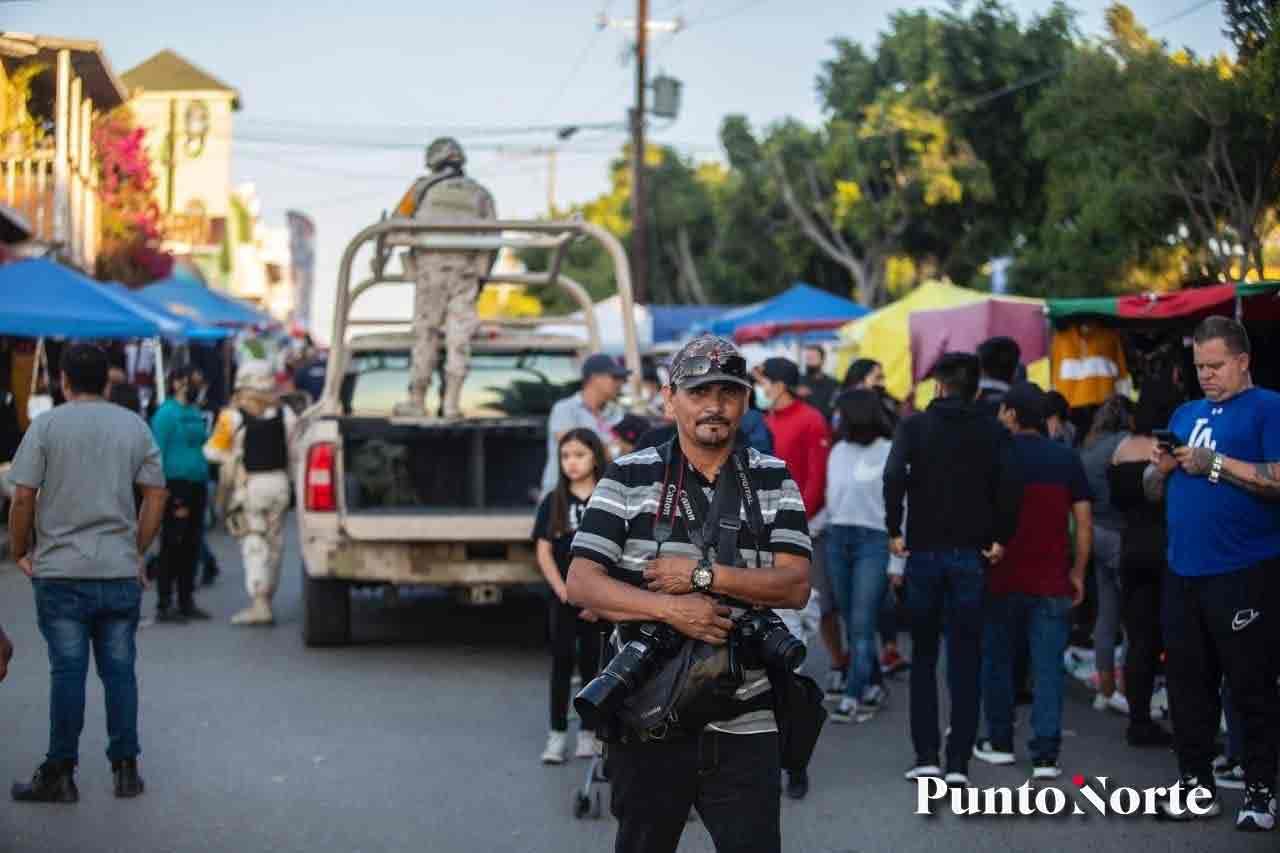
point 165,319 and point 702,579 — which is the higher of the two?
point 165,319

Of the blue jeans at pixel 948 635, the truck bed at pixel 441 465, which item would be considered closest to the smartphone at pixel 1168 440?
the blue jeans at pixel 948 635

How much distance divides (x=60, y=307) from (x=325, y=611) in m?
6.83

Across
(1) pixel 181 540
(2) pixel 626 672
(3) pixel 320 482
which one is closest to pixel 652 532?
(2) pixel 626 672

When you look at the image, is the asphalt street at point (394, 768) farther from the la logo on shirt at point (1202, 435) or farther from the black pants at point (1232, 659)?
the la logo on shirt at point (1202, 435)

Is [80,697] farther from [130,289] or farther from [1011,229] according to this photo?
[1011,229]

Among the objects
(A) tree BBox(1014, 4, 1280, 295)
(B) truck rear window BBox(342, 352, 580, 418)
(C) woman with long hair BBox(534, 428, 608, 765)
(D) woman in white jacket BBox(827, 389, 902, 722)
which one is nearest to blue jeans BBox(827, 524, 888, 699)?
(D) woman in white jacket BBox(827, 389, 902, 722)

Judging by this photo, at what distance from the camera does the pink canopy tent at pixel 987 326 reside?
12.8 metres

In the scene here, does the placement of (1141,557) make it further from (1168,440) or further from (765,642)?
(765,642)

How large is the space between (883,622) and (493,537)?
263 centimetres

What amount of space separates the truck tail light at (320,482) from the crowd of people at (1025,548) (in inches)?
57.6

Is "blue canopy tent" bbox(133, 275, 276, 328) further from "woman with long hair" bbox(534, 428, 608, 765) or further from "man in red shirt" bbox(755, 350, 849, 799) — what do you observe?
"woman with long hair" bbox(534, 428, 608, 765)

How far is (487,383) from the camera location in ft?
39.9

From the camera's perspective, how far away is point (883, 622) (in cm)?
1123

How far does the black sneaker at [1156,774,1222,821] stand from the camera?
23.0 feet
